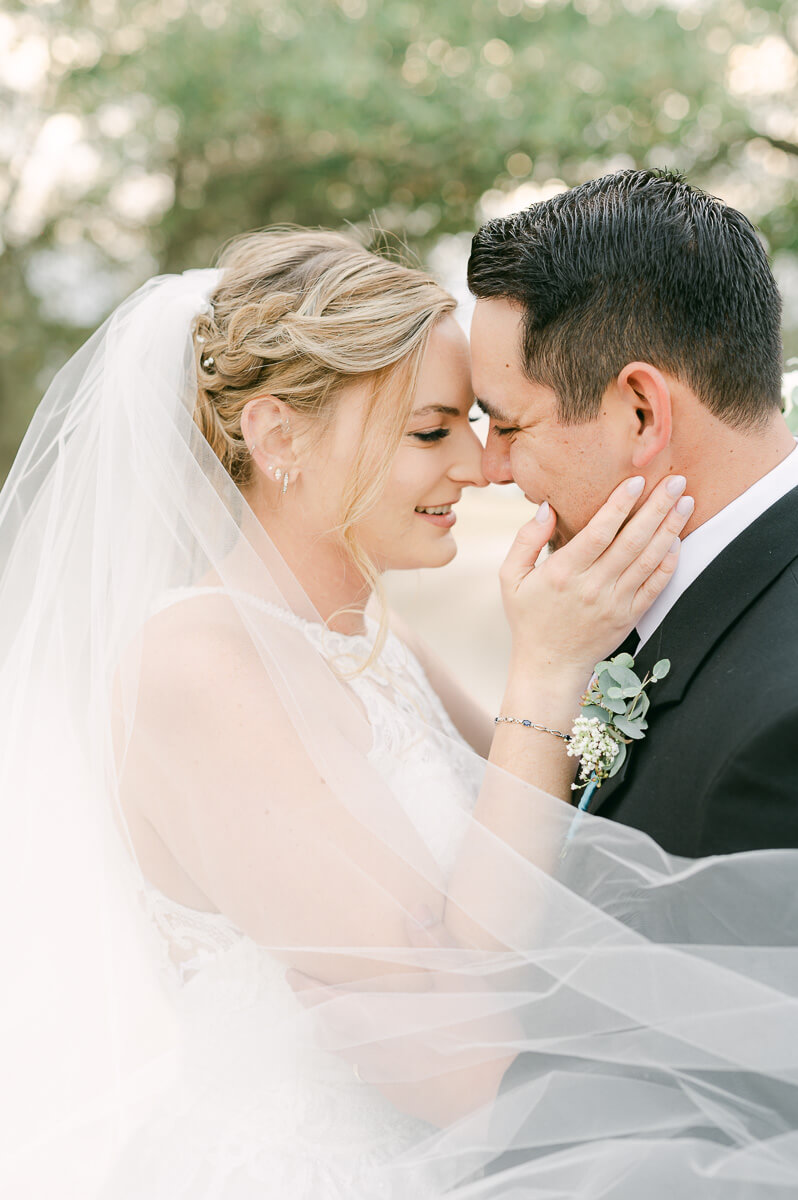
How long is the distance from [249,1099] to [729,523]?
164cm

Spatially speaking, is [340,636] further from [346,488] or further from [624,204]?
[624,204]

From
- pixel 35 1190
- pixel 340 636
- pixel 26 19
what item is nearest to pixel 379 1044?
pixel 35 1190

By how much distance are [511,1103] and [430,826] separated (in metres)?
0.69

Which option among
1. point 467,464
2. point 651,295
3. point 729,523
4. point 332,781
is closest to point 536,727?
point 332,781

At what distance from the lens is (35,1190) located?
2.10 meters

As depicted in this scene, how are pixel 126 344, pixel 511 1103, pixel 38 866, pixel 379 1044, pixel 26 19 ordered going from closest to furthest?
1. pixel 511 1103
2. pixel 379 1044
3. pixel 38 866
4. pixel 126 344
5. pixel 26 19

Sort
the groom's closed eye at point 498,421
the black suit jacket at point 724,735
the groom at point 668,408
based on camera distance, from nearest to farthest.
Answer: the black suit jacket at point 724,735, the groom at point 668,408, the groom's closed eye at point 498,421

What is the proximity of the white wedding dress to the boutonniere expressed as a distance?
16.4 inches

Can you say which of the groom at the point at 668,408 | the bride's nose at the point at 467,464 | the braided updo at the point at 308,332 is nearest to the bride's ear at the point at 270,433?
the braided updo at the point at 308,332

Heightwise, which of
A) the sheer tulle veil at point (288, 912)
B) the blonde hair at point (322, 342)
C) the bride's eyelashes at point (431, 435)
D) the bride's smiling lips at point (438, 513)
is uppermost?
the blonde hair at point (322, 342)

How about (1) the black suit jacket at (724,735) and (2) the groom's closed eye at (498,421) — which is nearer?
(1) the black suit jacket at (724,735)

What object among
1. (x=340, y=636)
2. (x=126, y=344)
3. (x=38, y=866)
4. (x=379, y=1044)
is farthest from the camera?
(x=340, y=636)

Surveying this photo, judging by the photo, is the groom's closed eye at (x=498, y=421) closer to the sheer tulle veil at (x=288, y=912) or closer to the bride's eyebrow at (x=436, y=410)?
the bride's eyebrow at (x=436, y=410)

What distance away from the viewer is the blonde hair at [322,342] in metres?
2.46
